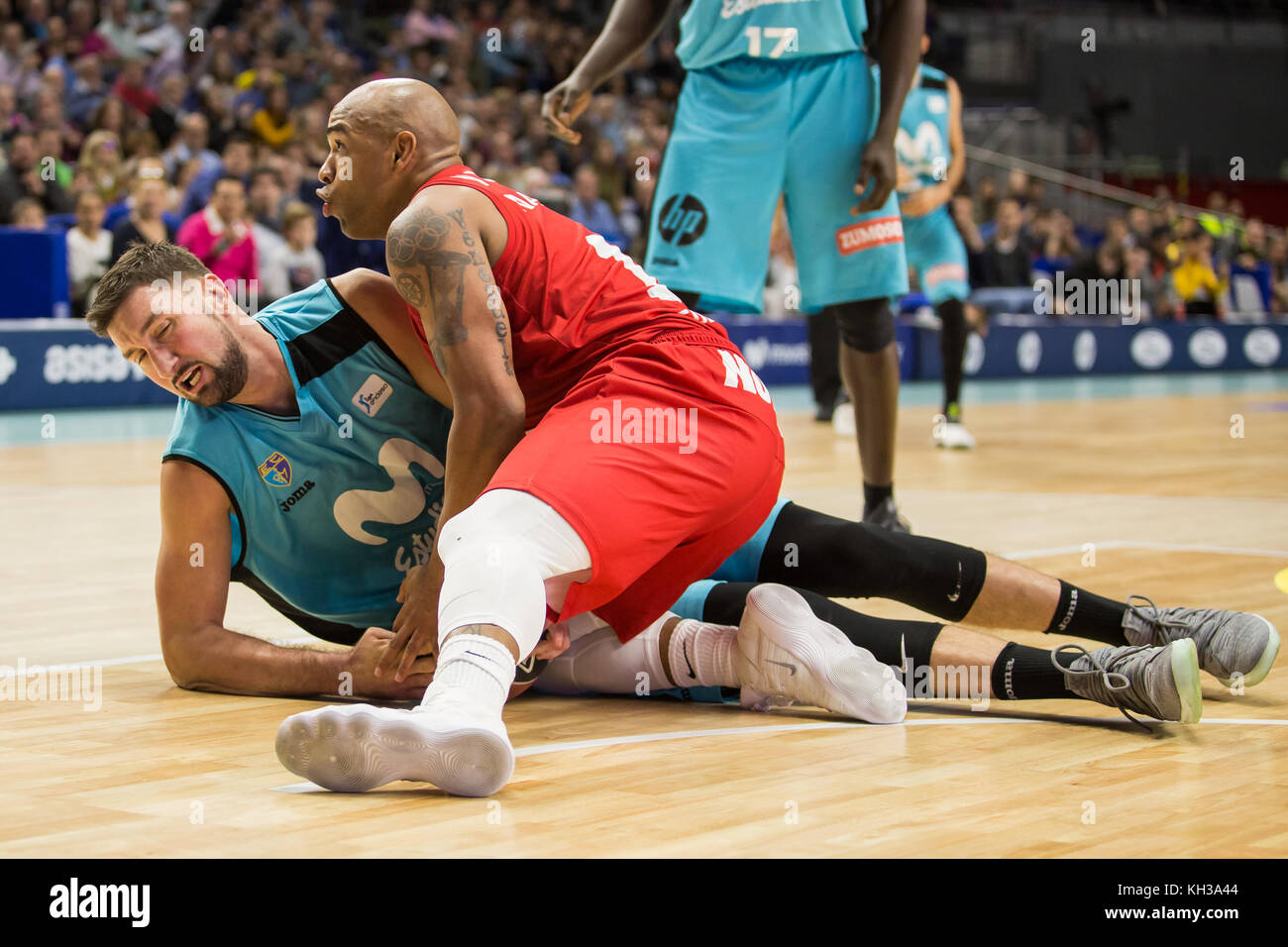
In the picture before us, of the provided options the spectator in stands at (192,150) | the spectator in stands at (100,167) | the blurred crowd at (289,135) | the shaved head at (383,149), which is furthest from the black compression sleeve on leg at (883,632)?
the spectator in stands at (192,150)

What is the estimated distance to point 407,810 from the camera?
2.18m

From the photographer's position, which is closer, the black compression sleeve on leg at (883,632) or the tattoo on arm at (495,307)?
the tattoo on arm at (495,307)

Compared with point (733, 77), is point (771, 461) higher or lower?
lower

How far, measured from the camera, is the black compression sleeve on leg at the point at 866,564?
3002 mm

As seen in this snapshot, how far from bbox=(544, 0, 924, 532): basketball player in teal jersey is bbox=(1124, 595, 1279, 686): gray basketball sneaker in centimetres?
165

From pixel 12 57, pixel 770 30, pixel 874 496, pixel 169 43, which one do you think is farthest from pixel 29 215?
pixel 874 496

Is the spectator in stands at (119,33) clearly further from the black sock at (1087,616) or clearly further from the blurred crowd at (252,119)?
the black sock at (1087,616)

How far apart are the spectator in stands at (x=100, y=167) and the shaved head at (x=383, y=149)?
27.3ft

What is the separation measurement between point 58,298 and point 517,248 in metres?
8.06

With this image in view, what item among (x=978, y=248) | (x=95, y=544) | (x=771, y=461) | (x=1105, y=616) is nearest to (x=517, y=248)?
(x=771, y=461)

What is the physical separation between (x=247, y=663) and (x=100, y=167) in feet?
27.9

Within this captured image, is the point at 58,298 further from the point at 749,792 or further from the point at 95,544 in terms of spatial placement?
the point at 749,792

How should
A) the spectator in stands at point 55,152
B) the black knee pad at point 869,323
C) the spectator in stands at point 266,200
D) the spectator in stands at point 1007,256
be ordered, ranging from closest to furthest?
1. the black knee pad at point 869,323
2. the spectator in stands at point 55,152
3. the spectator in stands at point 266,200
4. the spectator in stands at point 1007,256

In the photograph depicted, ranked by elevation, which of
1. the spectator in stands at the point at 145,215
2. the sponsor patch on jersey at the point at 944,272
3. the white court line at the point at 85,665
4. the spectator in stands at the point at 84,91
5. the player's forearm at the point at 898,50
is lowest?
the white court line at the point at 85,665
